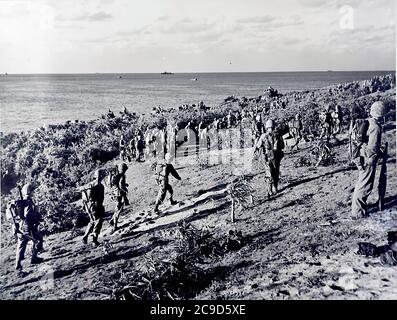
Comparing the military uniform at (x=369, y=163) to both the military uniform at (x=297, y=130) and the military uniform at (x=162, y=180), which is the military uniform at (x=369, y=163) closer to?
the military uniform at (x=162, y=180)

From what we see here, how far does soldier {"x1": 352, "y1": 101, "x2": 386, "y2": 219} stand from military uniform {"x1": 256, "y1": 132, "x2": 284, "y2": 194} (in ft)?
8.27

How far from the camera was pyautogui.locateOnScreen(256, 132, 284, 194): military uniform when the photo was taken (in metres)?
10.6

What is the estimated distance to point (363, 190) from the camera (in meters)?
8.39

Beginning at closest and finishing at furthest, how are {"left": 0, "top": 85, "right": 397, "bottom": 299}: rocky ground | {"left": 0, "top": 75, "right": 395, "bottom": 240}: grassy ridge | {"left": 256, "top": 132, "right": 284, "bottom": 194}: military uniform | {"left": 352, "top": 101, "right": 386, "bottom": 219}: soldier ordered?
{"left": 0, "top": 85, "right": 397, "bottom": 299}: rocky ground
{"left": 352, "top": 101, "right": 386, "bottom": 219}: soldier
{"left": 256, "top": 132, "right": 284, "bottom": 194}: military uniform
{"left": 0, "top": 75, "right": 395, "bottom": 240}: grassy ridge

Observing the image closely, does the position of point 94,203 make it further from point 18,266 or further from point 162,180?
point 162,180

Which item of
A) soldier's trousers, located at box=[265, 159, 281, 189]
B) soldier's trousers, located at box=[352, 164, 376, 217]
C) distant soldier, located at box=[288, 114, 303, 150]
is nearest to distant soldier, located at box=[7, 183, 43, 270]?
soldier's trousers, located at box=[265, 159, 281, 189]

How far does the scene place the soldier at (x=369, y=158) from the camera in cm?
834

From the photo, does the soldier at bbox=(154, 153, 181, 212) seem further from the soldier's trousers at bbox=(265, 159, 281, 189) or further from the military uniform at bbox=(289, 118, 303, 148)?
the military uniform at bbox=(289, 118, 303, 148)

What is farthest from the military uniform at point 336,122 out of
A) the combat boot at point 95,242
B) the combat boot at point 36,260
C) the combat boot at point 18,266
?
the combat boot at point 18,266

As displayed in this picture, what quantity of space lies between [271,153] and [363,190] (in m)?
2.84

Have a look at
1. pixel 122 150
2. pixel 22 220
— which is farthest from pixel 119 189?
pixel 122 150
